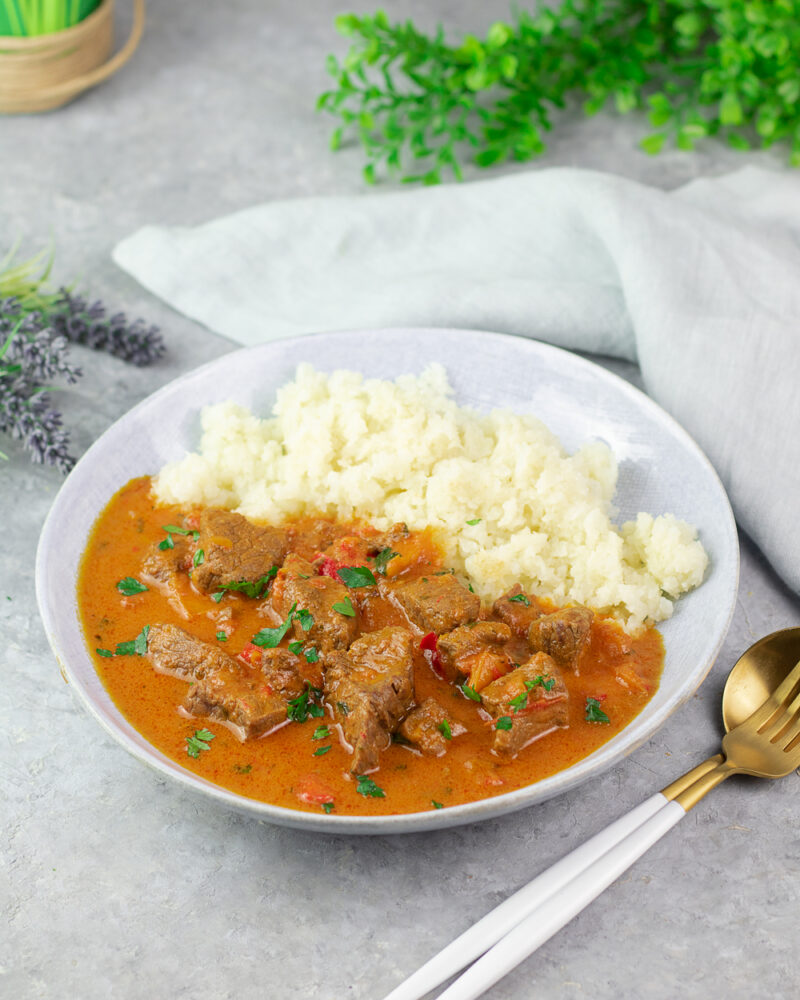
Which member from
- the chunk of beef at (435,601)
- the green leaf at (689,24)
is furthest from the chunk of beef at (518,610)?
the green leaf at (689,24)

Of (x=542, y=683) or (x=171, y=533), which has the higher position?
(x=542, y=683)

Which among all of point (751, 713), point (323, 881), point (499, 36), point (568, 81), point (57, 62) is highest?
point (499, 36)

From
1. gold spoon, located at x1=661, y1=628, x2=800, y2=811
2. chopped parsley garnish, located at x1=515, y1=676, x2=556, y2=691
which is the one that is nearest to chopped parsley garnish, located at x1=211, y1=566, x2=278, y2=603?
chopped parsley garnish, located at x1=515, y1=676, x2=556, y2=691

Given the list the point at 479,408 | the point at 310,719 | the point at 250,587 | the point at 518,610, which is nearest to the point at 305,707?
the point at 310,719

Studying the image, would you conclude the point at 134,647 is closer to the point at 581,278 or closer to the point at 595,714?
the point at 595,714

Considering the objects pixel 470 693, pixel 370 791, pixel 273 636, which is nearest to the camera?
pixel 370 791

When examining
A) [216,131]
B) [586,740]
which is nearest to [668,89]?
[216,131]

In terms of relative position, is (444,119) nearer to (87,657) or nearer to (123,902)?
(87,657)

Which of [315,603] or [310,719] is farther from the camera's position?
[315,603]
